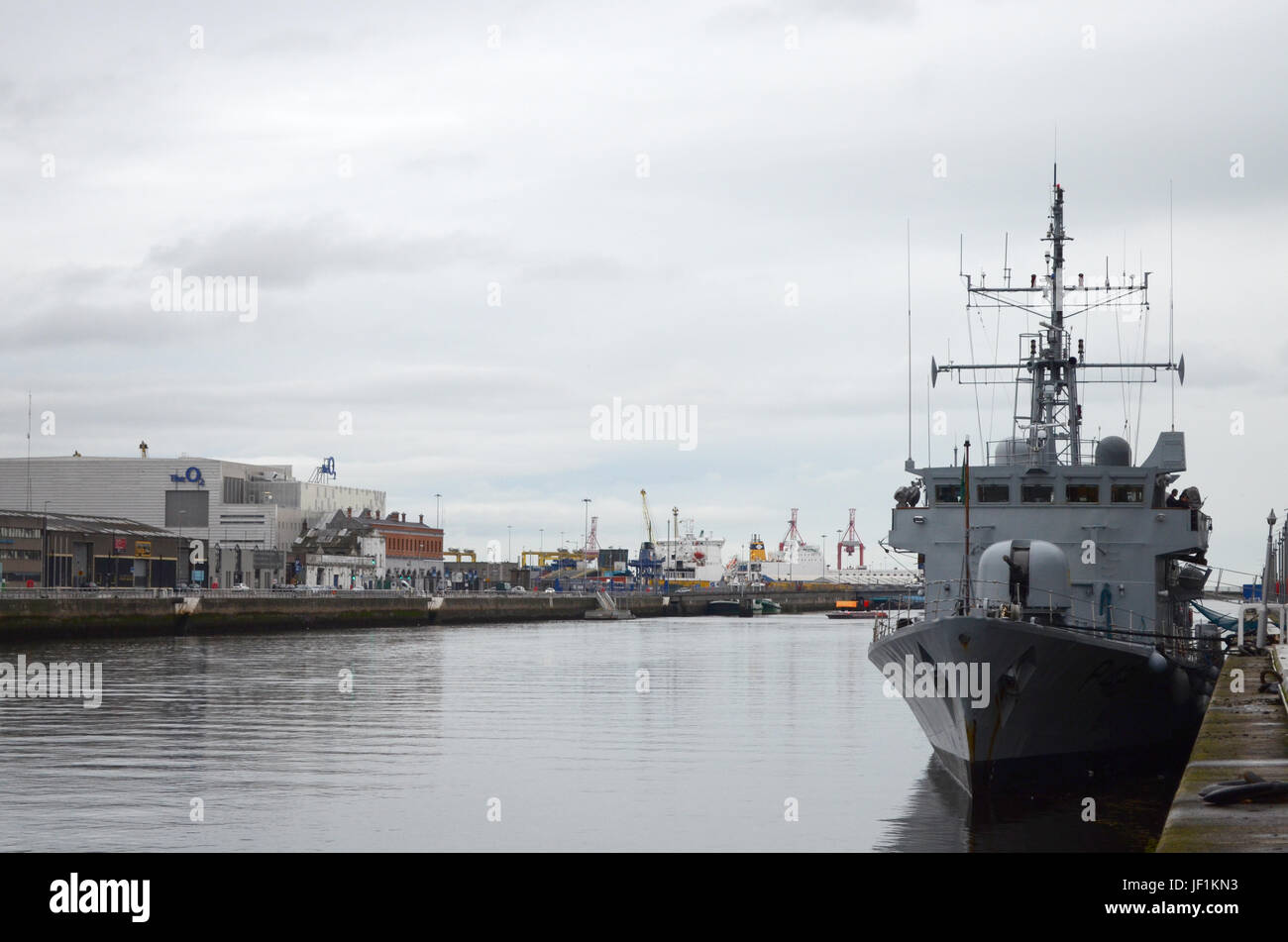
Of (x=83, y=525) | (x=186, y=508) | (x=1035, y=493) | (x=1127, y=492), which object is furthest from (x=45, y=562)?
(x=1127, y=492)

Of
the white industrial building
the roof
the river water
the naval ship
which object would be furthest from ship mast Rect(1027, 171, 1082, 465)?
the white industrial building

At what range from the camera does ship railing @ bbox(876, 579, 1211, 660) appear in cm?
2506

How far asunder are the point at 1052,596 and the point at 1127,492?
4.57 meters

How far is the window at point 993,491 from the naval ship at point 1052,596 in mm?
31

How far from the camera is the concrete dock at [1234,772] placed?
1321cm

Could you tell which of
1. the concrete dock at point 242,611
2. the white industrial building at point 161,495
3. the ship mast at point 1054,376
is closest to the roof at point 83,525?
the concrete dock at point 242,611

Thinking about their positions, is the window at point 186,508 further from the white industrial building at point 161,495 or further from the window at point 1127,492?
the window at point 1127,492

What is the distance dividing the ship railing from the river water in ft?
9.58

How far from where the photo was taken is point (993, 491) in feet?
97.3

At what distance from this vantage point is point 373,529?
166 metres

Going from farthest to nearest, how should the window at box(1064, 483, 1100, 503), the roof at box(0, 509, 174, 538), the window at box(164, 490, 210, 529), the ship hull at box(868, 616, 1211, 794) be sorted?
the window at box(164, 490, 210, 529) < the roof at box(0, 509, 174, 538) < the window at box(1064, 483, 1100, 503) < the ship hull at box(868, 616, 1211, 794)

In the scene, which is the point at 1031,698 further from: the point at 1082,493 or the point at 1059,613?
the point at 1082,493

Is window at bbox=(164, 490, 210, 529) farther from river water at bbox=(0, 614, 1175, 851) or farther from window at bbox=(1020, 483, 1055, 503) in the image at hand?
window at bbox=(1020, 483, 1055, 503)
